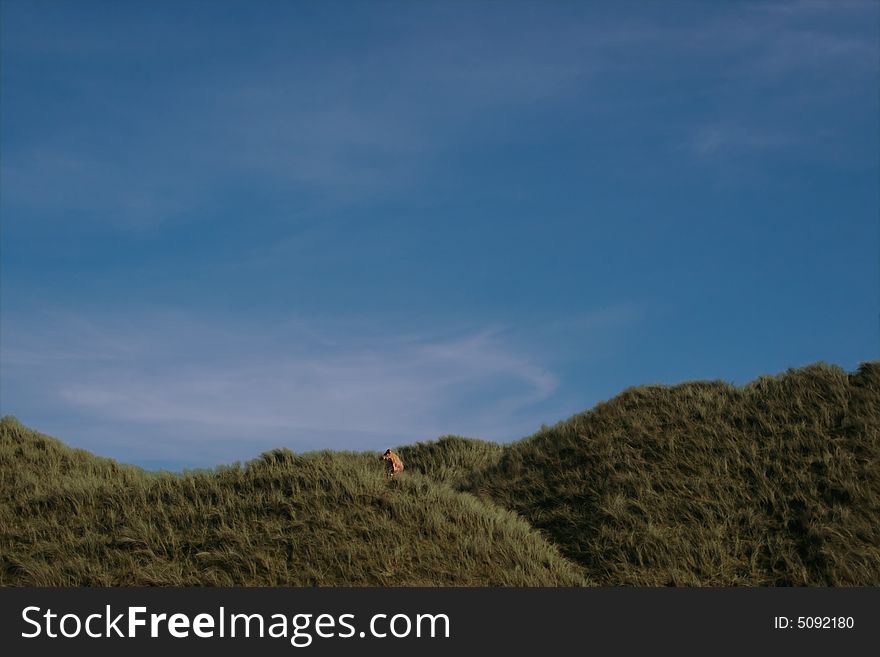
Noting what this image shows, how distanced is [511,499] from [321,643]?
9604 millimetres

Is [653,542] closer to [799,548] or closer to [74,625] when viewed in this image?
[799,548]

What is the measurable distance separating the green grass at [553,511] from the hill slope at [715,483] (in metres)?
0.05

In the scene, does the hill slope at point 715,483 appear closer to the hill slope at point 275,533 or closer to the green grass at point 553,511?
the green grass at point 553,511

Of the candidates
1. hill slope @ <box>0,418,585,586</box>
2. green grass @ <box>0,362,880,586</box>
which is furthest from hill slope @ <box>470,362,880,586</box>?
hill slope @ <box>0,418,585,586</box>

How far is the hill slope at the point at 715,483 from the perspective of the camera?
1681 cm

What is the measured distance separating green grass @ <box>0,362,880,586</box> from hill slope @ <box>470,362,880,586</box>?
0.05m

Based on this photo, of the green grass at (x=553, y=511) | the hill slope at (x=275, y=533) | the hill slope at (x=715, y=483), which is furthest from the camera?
the hill slope at (x=715, y=483)

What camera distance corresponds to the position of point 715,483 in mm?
19078

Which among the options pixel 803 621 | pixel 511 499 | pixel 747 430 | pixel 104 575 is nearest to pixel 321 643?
pixel 104 575

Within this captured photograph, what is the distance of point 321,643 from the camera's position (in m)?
11.5

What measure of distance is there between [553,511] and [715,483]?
4.07 metres

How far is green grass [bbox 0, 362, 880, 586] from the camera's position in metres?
14.5

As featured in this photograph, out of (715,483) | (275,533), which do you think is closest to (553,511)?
(715,483)

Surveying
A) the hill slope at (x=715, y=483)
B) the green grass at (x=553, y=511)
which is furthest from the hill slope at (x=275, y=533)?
the hill slope at (x=715, y=483)
